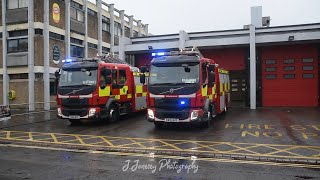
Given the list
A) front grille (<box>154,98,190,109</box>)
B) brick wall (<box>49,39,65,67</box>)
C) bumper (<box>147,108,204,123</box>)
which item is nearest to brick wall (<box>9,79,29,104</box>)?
brick wall (<box>49,39,65,67</box>)

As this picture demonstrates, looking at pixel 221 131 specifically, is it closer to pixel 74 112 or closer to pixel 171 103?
pixel 171 103

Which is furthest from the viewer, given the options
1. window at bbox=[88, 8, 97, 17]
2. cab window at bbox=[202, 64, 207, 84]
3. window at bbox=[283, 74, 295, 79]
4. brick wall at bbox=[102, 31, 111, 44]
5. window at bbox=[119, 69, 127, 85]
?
brick wall at bbox=[102, 31, 111, 44]

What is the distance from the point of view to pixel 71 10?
104 feet

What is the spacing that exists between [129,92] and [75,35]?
53.4ft

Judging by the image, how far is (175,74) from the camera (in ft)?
43.9

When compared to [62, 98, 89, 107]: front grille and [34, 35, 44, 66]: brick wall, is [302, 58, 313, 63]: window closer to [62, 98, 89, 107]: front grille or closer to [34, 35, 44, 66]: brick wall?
[62, 98, 89, 107]: front grille

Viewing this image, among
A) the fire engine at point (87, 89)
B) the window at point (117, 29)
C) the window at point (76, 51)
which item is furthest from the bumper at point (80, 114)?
the window at point (117, 29)

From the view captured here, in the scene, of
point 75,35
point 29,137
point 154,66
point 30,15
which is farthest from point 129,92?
point 75,35

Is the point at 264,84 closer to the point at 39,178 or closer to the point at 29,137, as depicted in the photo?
the point at 29,137

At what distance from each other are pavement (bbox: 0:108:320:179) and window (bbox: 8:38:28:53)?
43.5ft

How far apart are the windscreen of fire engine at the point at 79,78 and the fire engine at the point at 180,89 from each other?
2.90 meters

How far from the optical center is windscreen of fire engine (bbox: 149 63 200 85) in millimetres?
13219

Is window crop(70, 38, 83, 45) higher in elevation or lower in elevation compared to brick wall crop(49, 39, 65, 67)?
higher

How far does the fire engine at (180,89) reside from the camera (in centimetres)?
1307
